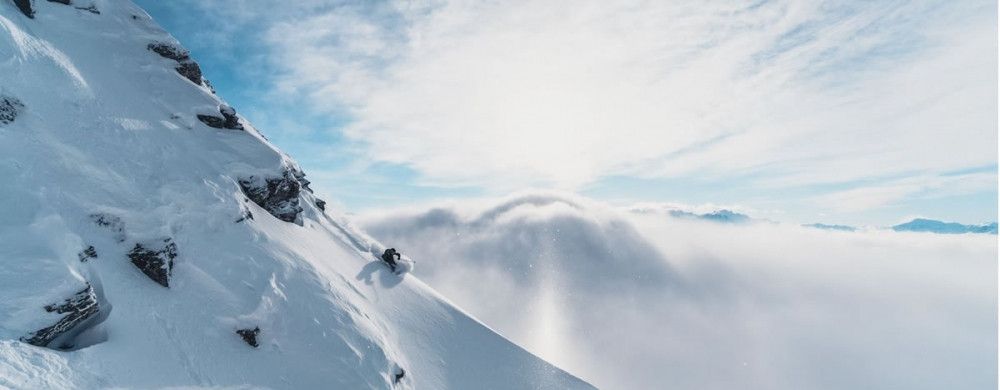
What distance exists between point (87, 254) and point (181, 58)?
1089 inches

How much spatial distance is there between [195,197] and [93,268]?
26.1ft

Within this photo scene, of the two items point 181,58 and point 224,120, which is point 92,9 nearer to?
point 181,58

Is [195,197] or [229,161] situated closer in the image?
[195,197]

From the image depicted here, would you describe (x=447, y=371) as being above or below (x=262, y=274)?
below

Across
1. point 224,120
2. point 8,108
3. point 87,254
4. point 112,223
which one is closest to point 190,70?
point 224,120

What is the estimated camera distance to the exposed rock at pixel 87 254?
16.3 m

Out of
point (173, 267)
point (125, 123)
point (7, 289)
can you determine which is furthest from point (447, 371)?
point (125, 123)

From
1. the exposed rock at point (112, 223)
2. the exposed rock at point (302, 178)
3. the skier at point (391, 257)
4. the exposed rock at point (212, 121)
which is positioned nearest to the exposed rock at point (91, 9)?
the exposed rock at point (212, 121)

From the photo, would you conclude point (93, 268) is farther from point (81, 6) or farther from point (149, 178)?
point (81, 6)

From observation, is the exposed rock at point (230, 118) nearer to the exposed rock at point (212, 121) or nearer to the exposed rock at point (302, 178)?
the exposed rock at point (212, 121)

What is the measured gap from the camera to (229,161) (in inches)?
1153

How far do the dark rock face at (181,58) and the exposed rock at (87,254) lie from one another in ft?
81.2

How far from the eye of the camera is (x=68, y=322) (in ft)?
44.0

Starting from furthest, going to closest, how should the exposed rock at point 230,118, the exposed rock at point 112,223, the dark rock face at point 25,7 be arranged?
the exposed rock at point 230,118
the dark rock face at point 25,7
the exposed rock at point 112,223
